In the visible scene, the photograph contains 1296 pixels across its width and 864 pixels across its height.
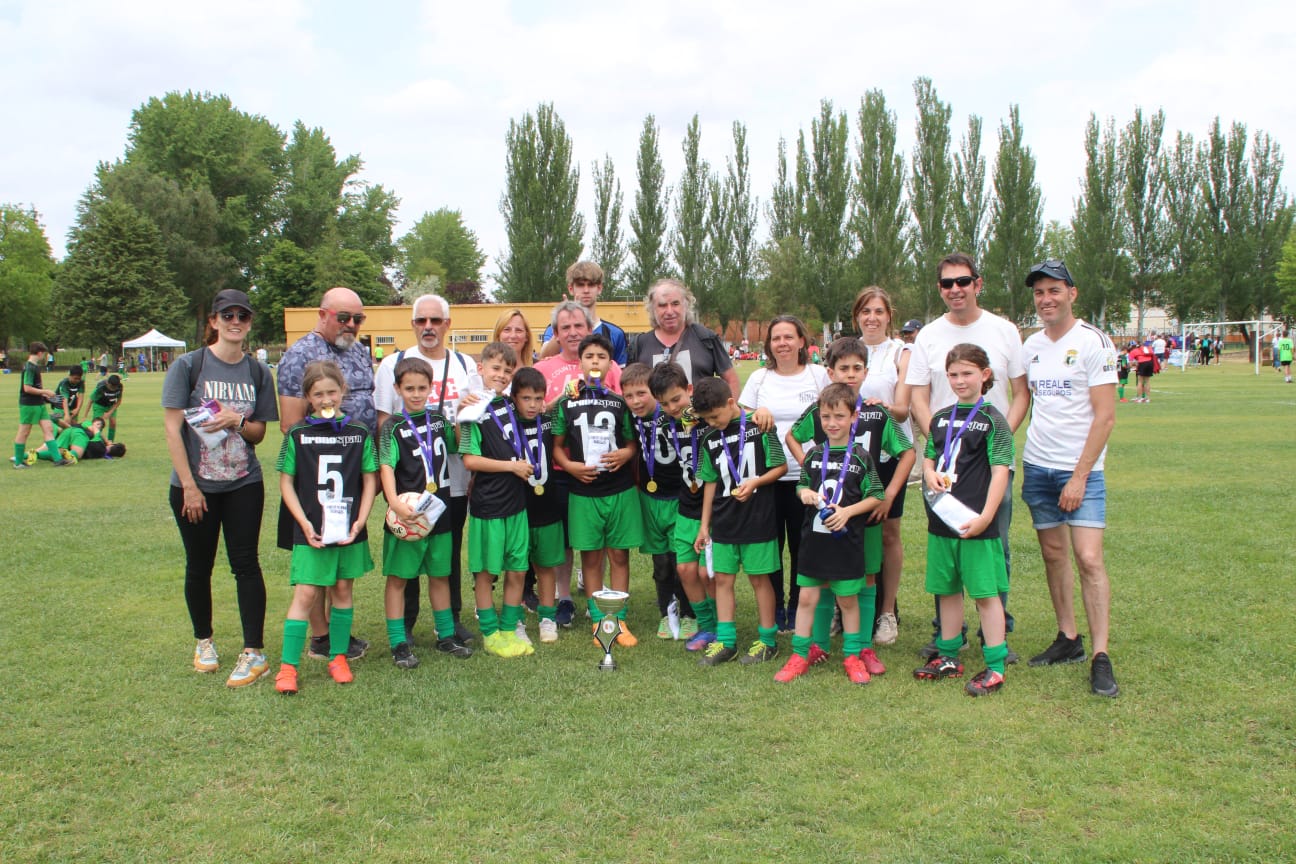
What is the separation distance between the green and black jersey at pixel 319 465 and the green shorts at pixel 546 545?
1.06 m

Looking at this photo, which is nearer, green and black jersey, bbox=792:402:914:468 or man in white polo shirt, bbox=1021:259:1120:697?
man in white polo shirt, bbox=1021:259:1120:697

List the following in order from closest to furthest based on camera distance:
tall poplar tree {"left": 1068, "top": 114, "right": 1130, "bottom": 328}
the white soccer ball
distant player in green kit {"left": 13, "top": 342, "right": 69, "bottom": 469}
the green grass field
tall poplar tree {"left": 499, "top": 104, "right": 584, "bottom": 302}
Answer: the green grass field → the white soccer ball → distant player in green kit {"left": 13, "top": 342, "right": 69, "bottom": 469} → tall poplar tree {"left": 499, "top": 104, "right": 584, "bottom": 302} → tall poplar tree {"left": 1068, "top": 114, "right": 1130, "bottom": 328}

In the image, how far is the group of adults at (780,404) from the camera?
439 cm

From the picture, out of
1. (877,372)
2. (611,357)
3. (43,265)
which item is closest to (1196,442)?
(877,372)

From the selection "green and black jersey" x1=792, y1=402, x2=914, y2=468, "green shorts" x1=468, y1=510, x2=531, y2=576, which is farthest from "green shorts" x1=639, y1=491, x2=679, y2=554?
"green and black jersey" x1=792, y1=402, x2=914, y2=468

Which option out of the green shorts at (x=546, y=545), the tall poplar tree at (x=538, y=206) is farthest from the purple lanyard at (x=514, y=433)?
the tall poplar tree at (x=538, y=206)

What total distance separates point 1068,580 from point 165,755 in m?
4.41

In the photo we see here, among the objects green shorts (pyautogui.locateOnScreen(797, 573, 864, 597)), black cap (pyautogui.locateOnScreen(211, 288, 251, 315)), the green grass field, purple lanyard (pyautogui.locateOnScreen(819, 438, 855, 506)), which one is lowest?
the green grass field

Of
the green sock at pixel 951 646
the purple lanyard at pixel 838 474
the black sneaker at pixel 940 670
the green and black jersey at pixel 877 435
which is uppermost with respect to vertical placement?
the green and black jersey at pixel 877 435

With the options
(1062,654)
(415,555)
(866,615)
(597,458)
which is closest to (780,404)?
(597,458)

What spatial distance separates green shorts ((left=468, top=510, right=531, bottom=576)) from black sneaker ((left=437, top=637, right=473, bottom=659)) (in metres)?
0.44

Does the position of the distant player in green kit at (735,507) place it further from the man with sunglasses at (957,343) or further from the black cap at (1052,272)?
the black cap at (1052,272)

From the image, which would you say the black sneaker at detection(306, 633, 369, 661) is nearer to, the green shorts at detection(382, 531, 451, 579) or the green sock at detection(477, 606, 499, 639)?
the green shorts at detection(382, 531, 451, 579)

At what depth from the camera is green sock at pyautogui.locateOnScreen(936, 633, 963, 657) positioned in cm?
450
